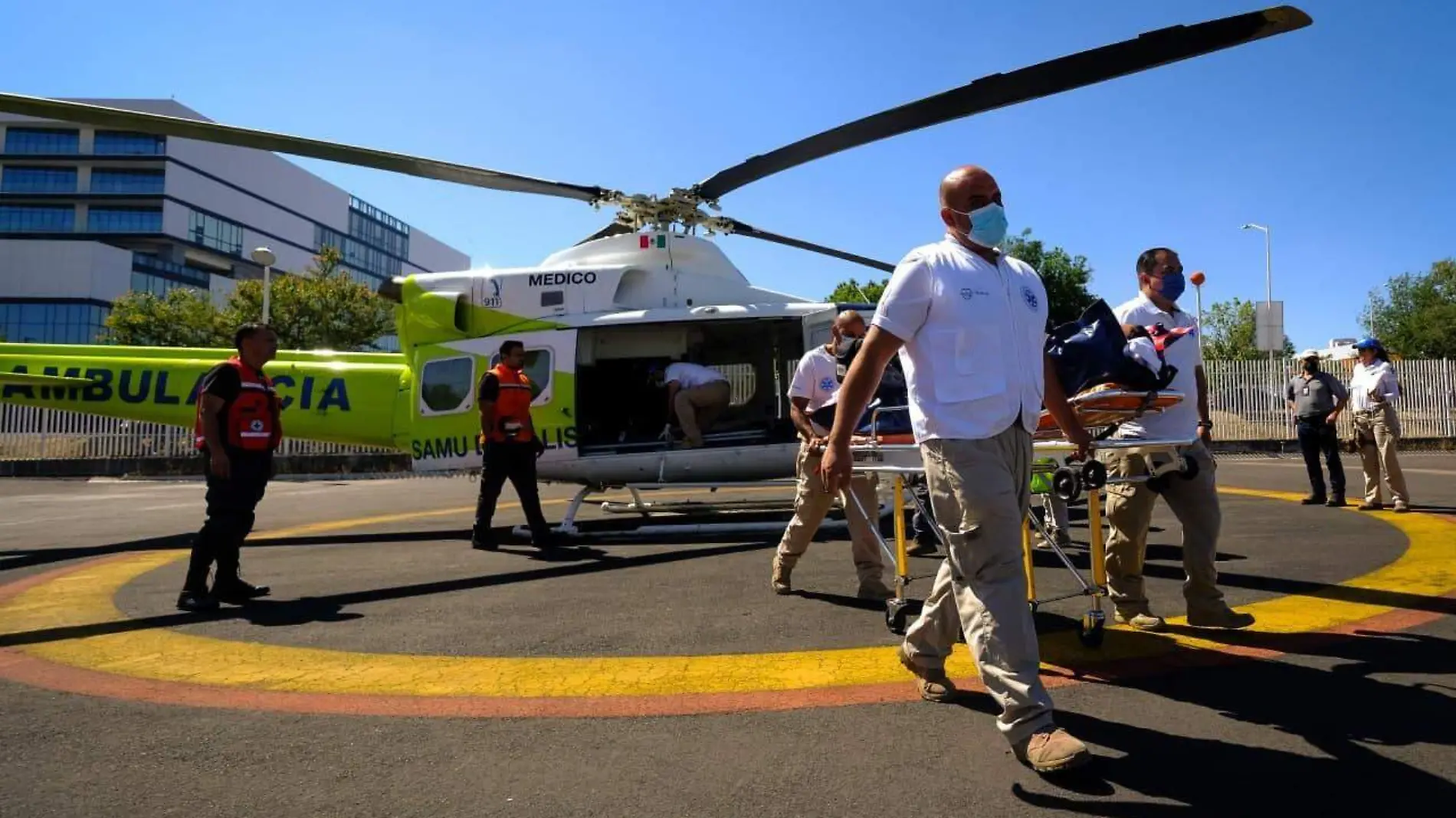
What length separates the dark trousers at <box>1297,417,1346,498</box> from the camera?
8211 mm

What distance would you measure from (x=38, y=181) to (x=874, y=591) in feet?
264

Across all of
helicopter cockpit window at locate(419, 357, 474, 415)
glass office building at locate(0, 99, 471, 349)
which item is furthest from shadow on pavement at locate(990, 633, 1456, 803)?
glass office building at locate(0, 99, 471, 349)

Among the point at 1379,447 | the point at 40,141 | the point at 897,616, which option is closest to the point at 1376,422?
the point at 1379,447

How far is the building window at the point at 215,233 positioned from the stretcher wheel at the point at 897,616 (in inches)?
2950

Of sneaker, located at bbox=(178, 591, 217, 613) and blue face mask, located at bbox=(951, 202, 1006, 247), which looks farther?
sneaker, located at bbox=(178, 591, 217, 613)

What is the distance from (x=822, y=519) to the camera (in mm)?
4555

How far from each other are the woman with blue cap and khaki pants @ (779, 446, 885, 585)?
6570mm

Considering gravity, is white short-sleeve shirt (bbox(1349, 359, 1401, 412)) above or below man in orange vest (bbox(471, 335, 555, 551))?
above

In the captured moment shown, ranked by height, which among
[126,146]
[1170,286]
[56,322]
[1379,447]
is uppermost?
[126,146]

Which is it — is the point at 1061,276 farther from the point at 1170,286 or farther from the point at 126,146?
the point at 126,146

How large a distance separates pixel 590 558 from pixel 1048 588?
3348 mm

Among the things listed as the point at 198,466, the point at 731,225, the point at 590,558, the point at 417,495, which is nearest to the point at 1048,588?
the point at 590,558

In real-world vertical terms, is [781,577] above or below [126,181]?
below

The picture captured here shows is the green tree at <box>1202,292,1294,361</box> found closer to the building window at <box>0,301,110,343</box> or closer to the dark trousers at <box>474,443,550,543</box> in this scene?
the dark trousers at <box>474,443,550,543</box>
